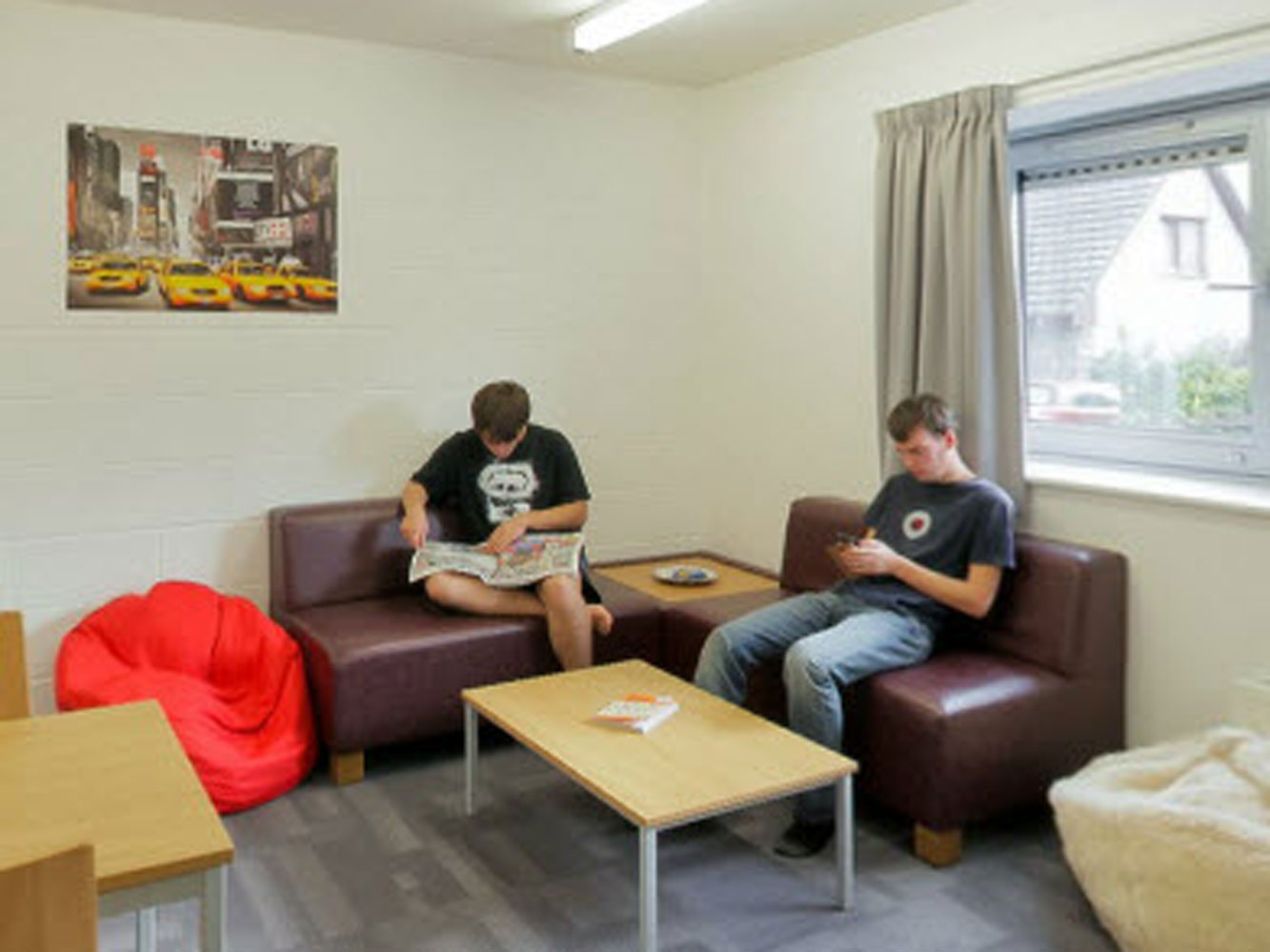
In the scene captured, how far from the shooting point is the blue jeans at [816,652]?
10.2 ft

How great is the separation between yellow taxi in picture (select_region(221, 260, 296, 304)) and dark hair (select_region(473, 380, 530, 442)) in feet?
2.66

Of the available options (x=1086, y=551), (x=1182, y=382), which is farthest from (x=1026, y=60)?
(x=1086, y=551)

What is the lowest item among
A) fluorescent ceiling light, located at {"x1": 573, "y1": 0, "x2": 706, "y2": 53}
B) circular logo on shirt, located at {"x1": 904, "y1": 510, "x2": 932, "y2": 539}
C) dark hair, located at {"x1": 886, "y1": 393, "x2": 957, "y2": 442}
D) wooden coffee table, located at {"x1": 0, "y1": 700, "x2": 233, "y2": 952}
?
wooden coffee table, located at {"x1": 0, "y1": 700, "x2": 233, "y2": 952}

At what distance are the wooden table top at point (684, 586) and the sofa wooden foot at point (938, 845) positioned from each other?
1415 mm

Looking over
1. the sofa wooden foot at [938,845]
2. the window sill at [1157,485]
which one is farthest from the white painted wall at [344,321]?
the sofa wooden foot at [938,845]

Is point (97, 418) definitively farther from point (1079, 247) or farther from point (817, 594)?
point (1079, 247)

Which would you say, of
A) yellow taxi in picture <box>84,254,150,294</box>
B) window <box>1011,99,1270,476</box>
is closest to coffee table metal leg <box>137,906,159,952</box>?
yellow taxi in picture <box>84,254,150,294</box>

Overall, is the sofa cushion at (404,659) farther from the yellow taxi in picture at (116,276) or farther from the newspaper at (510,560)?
the yellow taxi in picture at (116,276)

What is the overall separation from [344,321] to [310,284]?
0.18 m

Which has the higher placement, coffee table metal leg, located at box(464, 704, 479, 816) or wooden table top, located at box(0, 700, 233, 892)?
wooden table top, located at box(0, 700, 233, 892)

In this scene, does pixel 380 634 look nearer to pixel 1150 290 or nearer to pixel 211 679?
pixel 211 679

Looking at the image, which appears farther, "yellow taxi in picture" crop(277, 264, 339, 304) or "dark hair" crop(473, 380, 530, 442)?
"yellow taxi in picture" crop(277, 264, 339, 304)

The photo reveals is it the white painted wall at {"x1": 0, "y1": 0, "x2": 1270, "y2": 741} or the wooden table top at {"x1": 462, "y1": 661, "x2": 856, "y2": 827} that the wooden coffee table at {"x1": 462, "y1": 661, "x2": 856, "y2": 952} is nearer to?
the wooden table top at {"x1": 462, "y1": 661, "x2": 856, "y2": 827}

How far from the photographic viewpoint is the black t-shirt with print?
4.16 m
